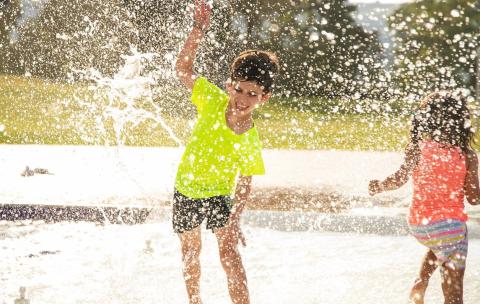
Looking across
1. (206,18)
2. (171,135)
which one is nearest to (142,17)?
(171,135)

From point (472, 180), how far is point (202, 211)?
125 centimetres

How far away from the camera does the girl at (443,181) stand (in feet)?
9.82

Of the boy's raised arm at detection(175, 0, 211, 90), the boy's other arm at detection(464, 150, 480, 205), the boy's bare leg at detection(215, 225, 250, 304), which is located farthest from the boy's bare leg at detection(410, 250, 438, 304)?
the boy's raised arm at detection(175, 0, 211, 90)

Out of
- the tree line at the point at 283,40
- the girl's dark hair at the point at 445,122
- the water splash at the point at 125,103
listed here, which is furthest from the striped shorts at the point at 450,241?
the tree line at the point at 283,40

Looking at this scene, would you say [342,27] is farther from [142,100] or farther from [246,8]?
[142,100]

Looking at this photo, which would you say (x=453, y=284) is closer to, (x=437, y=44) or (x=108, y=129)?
(x=108, y=129)

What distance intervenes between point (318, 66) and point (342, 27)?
552cm

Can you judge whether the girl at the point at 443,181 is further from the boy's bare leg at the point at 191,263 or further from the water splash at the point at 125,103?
the water splash at the point at 125,103

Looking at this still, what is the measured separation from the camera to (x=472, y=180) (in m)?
3.03

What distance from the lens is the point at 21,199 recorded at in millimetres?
6207

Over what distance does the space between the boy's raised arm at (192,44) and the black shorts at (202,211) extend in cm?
57

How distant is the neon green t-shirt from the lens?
10.2 ft

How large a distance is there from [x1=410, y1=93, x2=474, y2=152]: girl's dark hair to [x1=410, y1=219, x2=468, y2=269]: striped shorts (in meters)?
0.36

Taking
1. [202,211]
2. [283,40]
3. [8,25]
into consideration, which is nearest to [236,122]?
[202,211]
